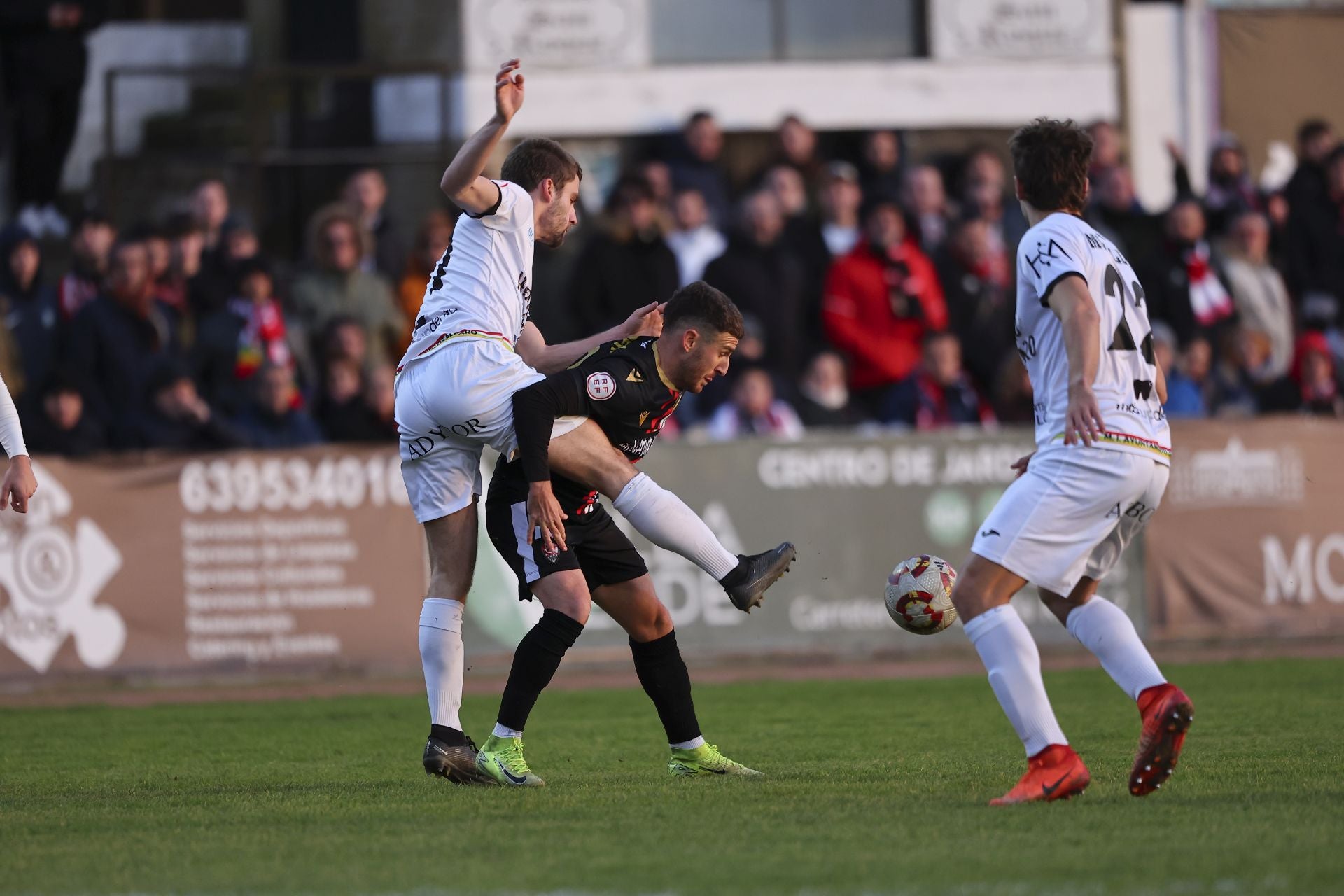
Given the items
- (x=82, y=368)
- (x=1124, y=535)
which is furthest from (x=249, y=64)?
(x=1124, y=535)

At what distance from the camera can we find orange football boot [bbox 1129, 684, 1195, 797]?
612 cm

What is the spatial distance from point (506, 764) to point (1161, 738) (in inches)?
98.7

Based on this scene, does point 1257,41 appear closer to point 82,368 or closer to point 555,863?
point 82,368

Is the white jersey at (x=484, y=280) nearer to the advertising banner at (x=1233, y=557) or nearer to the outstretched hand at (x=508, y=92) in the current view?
the outstretched hand at (x=508, y=92)

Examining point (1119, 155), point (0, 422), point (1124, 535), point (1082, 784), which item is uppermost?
point (1119, 155)

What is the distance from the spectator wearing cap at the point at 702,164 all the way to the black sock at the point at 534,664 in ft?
30.8

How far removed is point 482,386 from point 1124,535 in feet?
7.92

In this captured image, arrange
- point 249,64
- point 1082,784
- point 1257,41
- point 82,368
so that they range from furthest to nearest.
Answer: point 1257,41 < point 249,64 < point 82,368 < point 1082,784

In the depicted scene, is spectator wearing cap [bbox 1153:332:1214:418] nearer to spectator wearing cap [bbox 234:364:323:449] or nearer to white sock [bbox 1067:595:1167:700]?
spectator wearing cap [bbox 234:364:323:449]

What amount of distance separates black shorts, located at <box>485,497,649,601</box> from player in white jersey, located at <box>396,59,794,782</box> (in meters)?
0.12

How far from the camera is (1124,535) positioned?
6.59 metres

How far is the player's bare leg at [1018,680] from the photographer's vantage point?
6.34 metres

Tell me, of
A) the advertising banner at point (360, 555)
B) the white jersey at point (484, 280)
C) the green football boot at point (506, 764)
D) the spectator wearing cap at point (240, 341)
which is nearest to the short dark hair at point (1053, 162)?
the white jersey at point (484, 280)

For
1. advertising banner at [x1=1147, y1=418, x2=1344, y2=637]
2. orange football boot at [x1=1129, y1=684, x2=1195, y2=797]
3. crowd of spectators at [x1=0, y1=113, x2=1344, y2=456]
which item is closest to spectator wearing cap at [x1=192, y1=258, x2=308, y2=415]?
crowd of spectators at [x1=0, y1=113, x2=1344, y2=456]
